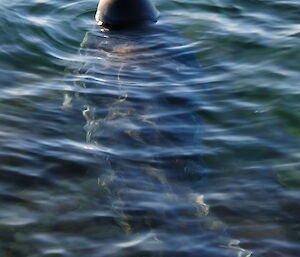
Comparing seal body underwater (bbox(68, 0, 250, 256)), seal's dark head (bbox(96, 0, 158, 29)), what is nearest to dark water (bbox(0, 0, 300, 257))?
seal body underwater (bbox(68, 0, 250, 256))

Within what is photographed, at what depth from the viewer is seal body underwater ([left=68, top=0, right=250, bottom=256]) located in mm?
5137

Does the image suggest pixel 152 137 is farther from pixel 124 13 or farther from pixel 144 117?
pixel 124 13

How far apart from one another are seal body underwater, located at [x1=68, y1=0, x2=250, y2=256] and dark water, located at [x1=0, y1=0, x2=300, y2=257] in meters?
0.01

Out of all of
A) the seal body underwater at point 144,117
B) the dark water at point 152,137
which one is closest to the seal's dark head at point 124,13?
the seal body underwater at point 144,117

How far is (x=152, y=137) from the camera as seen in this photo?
6012mm

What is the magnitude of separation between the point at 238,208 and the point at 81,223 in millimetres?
1175

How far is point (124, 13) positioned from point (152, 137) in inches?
100

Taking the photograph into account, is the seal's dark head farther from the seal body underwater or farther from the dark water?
the dark water

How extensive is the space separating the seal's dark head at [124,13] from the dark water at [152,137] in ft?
0.73

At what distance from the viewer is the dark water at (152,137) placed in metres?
4.93

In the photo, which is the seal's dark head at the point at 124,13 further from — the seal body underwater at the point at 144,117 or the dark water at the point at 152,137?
the dark water at the point at 152,137

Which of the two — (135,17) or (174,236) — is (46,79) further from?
(174,236)

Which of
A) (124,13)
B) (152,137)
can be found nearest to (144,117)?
(152,137)

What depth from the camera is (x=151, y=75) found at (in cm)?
718
